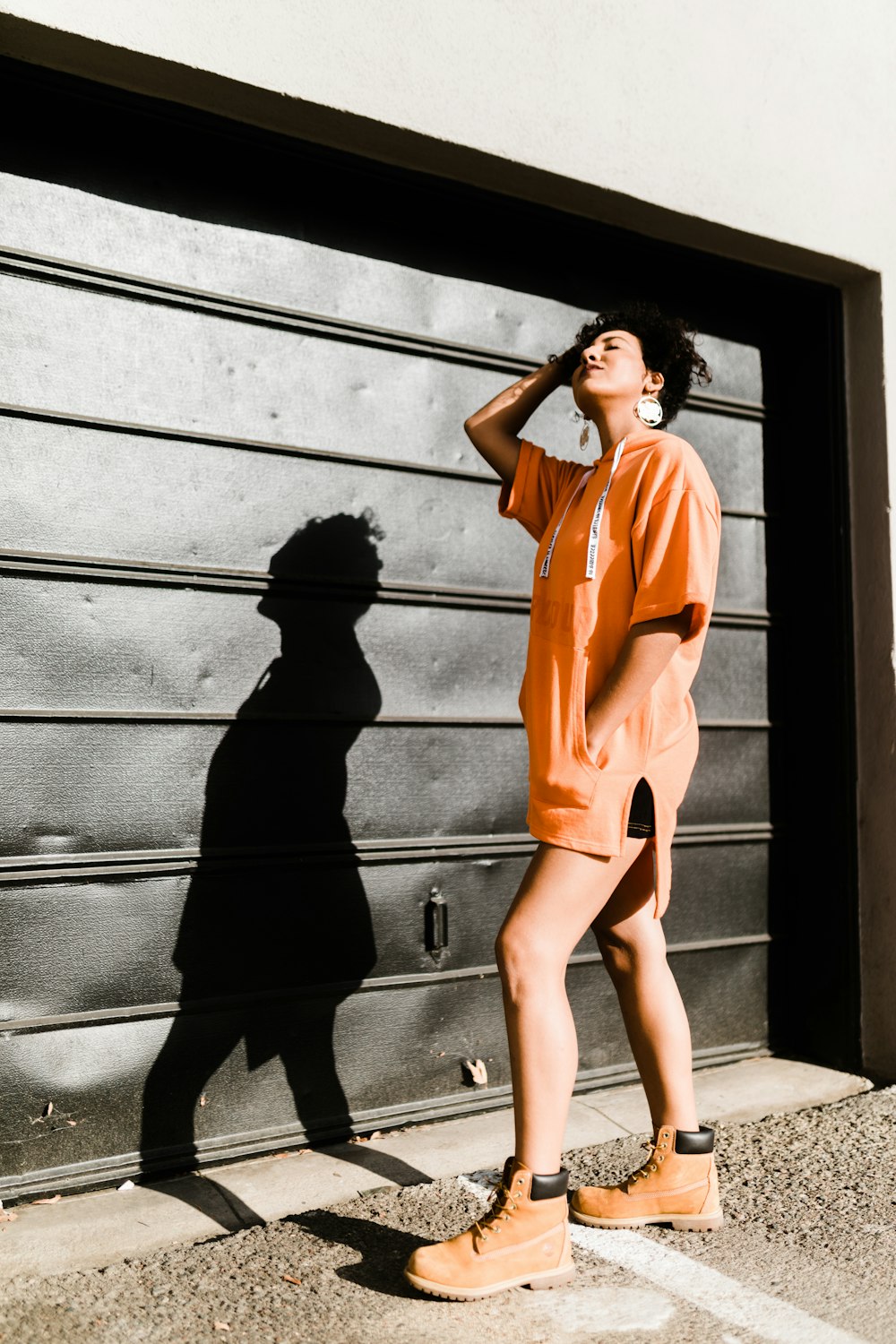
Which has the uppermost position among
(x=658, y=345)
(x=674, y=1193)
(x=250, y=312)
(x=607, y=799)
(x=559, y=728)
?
(x=250, y=312)

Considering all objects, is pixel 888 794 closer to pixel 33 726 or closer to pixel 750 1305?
pixel 750 1305

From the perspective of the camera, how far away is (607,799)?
244 cm

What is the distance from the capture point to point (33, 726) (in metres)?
2.97

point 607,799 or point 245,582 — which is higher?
point 245,582

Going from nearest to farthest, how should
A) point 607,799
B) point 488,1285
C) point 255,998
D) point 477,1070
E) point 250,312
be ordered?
point 488,1285
point 607,799
point 255,998
point 250,312
point 477,1070

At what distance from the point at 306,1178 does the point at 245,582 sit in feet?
5.30

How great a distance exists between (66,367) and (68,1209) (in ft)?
7.05

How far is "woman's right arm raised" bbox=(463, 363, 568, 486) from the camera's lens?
9.59ft

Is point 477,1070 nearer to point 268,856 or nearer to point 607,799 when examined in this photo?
point 268,856

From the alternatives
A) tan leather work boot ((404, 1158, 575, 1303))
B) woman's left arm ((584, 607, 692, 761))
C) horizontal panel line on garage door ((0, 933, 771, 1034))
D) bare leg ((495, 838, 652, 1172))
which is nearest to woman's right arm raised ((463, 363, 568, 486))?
woman's left arm ((584, 607, 692, 761))

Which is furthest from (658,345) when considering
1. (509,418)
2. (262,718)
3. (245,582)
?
(262,718)

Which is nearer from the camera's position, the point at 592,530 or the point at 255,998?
the point at 592,530

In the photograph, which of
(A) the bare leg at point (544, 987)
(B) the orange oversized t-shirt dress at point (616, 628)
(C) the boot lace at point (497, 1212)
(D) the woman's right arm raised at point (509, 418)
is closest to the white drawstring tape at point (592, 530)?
(B) the orange oversized t-shirt dress at point (616, 628)

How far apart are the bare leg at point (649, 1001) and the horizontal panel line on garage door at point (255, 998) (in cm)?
48
